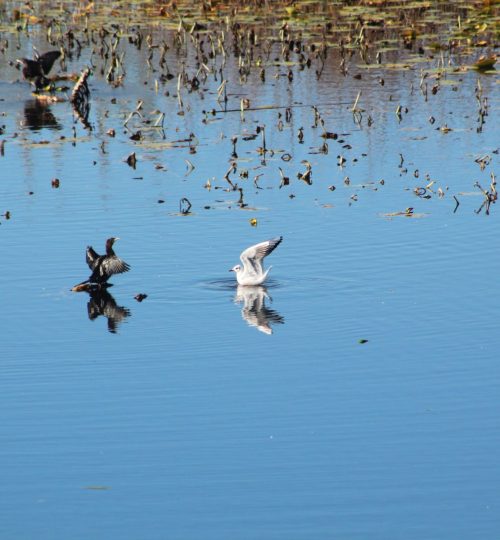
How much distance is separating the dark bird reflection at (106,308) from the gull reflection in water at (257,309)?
1.01 metres

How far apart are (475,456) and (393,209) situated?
20.6ft

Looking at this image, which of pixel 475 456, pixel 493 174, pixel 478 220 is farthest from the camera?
pixel 493 174

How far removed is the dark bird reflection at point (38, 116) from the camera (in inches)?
757

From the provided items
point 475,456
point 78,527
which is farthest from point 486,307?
point 78,527

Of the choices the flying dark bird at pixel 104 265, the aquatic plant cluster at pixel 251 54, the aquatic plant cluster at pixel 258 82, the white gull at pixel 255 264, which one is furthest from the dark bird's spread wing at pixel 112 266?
the aquatic plant cluster at pixel 251 54

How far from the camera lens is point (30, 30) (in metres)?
28.8

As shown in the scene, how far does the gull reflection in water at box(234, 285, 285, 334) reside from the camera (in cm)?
1041

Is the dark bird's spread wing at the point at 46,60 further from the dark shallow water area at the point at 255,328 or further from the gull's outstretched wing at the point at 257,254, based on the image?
the gull's outstretched wing at the point at 257,254

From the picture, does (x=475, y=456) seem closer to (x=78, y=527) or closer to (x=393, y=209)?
(x=78, y=527)

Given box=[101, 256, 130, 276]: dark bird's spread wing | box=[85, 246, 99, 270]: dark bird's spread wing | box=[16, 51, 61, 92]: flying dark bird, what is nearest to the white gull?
box=[101, 256, 130, 276]: dark bird's spread wing

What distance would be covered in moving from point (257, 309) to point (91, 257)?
1661 millimetres

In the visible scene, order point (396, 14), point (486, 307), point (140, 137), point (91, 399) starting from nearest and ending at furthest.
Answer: point (91, 399), point (486, 307), point (140, 137), point (396, 14)

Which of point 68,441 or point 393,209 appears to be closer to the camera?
point 68,441

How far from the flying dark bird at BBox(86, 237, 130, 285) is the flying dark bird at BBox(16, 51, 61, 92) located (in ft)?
36.2
